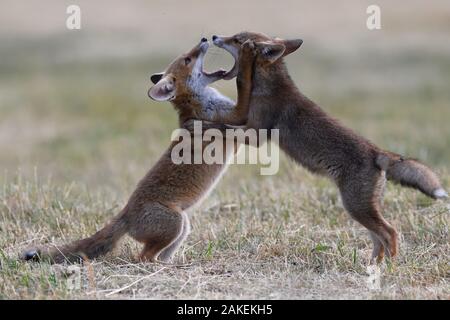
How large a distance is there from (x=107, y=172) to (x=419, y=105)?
31.0ft

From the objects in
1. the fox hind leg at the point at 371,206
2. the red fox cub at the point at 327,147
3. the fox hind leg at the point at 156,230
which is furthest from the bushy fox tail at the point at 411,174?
the fox hind leg at the point at 156,230

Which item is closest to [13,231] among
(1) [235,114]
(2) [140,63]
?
(1) [235,114]

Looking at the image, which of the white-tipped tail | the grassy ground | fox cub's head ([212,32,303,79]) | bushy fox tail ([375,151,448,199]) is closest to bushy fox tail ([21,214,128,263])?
the grassy ground

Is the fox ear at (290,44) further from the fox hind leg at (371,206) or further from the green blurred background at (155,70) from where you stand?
the fox hind leg at (371,206)

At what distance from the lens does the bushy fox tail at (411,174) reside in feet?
24.3

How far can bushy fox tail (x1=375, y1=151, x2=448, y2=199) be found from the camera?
292 inches

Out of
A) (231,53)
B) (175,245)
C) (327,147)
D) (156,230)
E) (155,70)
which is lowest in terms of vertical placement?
(155,70)

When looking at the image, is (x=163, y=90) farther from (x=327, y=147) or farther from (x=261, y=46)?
(x=327, y=147)

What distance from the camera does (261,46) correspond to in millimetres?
8727

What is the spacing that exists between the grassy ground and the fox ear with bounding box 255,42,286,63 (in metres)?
1.25

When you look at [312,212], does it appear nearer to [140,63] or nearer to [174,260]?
[174,260]

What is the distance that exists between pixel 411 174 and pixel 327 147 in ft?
2.80

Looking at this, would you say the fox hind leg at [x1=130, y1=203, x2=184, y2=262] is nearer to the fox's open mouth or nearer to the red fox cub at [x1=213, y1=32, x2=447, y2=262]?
the red fox cub at [x1=213, y1=32, x2=447, y2=262]

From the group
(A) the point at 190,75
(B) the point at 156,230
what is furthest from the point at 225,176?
(B) the point at 156,230
